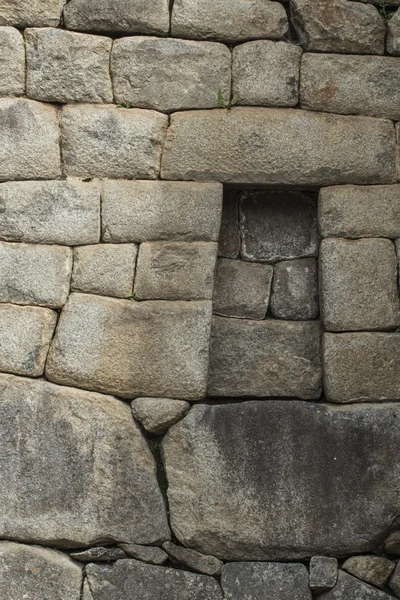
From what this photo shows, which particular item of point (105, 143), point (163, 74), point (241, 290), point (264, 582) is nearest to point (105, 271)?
point (105, 143)

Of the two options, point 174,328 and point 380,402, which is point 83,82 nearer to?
point 174,328

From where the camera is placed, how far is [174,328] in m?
4.62

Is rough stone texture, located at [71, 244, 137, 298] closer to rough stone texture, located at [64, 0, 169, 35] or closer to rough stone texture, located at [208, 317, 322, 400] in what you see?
rough stone texture, located at [208, 317, 322, 400]

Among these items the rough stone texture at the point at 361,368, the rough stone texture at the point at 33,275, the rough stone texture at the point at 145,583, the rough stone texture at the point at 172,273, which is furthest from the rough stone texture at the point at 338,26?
the rough stone texture at the point at 145,583

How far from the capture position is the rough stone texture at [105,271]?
4.67 meters

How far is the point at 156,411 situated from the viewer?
4.59 meters

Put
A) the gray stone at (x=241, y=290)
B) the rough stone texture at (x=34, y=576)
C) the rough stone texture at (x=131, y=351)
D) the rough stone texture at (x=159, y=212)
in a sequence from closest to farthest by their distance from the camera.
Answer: the rough stone texture at (x=34, y=576) → the rough stone texture at (x=131, y=351) → the rough stone texture at (x=159, y=212) → the gray stone at (x=241, y=290)

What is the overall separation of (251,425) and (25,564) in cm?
130

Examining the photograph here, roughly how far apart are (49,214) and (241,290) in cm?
110

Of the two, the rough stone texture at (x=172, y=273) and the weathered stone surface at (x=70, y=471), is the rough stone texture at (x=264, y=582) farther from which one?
the rough stone texture at (x=172, y=273)

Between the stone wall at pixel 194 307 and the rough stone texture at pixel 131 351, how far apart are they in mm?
11

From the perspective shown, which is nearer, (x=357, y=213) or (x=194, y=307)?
(x=194, y=307)

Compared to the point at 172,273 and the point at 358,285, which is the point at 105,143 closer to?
the point at 172,273

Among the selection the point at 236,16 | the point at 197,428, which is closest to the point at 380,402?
the point at 197,428
